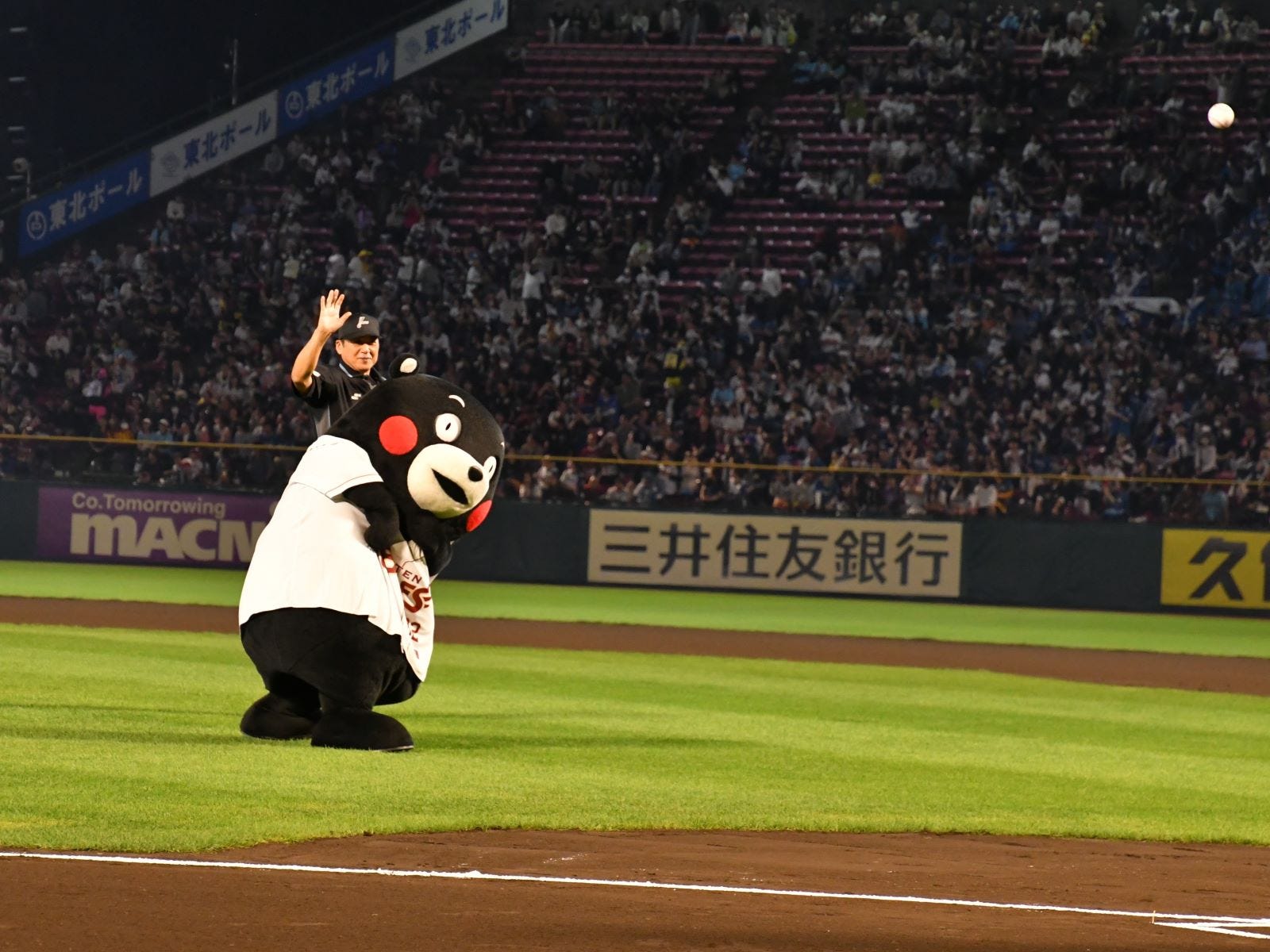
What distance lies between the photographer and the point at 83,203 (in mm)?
34750

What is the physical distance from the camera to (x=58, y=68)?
34.6 metres

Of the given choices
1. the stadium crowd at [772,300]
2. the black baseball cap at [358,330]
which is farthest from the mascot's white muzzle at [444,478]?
the stadium crowd at [772,300]

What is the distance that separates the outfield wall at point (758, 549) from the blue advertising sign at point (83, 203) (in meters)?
9.96

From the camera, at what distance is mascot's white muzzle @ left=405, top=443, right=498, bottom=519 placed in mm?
8758

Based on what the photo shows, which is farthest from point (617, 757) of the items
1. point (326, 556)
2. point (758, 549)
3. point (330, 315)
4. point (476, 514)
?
point (758, 549)

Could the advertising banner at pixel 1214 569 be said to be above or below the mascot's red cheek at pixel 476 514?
below

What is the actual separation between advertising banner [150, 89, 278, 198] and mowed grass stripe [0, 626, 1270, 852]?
2135 cm

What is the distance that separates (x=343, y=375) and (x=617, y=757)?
93.3 inches

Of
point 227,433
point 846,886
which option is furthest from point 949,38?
point 846,886

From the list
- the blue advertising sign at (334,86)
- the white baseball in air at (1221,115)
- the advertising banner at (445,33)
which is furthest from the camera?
the advertising banner at (445,33)

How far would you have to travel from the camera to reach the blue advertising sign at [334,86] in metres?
35.9

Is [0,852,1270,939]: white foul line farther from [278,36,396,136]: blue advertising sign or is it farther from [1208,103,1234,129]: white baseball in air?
[278,36,396,136]: blue advertising sign

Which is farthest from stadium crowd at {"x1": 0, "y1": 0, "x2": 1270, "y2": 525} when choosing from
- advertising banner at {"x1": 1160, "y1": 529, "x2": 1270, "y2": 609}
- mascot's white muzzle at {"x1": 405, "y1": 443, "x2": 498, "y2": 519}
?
mascot's white muzzle at {"x1": 405, "y1": 443, "x2": 498, "y2": 519}

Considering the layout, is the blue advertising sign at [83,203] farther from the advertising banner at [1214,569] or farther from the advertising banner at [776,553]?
the advertising banner at [1214,569]
